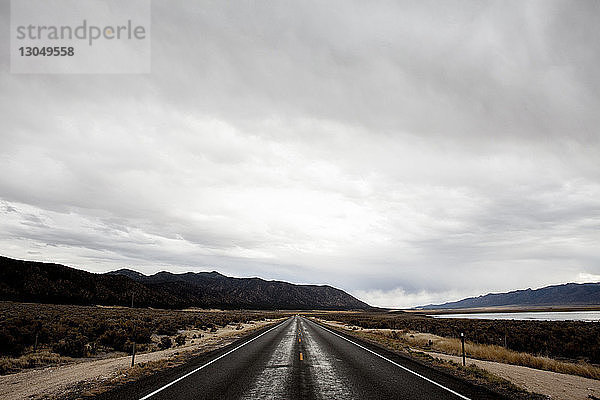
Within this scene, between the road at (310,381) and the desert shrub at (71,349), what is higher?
the road at (310,381)

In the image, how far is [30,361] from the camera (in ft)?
53.7

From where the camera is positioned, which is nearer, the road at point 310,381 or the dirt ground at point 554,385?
the road at point 310,381

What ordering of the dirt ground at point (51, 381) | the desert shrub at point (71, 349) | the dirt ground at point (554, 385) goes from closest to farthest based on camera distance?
1. the dirt ground at point (51, 381)
2. the dirt ground at point (554, 385)
3. the desert shrub at point (71, 349)

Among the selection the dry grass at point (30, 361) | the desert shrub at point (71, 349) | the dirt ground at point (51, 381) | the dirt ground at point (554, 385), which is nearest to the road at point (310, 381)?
the dirt ground at point (554, 385)

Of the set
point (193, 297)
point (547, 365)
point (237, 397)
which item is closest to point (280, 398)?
point (237, 397)

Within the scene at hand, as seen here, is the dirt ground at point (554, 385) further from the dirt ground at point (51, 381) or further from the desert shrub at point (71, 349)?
the desert shrub at point (71, 349)

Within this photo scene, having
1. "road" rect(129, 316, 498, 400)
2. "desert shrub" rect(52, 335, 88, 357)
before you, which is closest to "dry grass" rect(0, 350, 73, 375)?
"desert shrub" rect(52, 335, 88, 357)

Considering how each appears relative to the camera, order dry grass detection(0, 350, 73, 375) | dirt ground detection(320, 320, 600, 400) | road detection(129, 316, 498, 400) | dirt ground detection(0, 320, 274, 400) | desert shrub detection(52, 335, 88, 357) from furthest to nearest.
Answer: desert shrub detection(52, 335, 88, 357) < dry grass detection(0, 350, 73, 375) < dirt ground detection(320, 320, 600, 400) < dirt ground detection(0, 320, 274, 400) < road detection(129, 316, 498, 400)

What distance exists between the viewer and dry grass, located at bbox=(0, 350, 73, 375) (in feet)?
49.7

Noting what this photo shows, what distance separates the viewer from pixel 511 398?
9656mm

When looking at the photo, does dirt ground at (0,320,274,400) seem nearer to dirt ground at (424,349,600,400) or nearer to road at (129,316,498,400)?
road at (129,316,498,400)

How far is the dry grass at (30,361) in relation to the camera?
15141 millimetres

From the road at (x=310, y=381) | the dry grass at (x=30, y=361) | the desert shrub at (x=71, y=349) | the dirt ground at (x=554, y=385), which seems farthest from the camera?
the desert shrub at (x=71, y=349)

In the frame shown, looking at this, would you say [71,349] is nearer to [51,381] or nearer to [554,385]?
[51,381]
